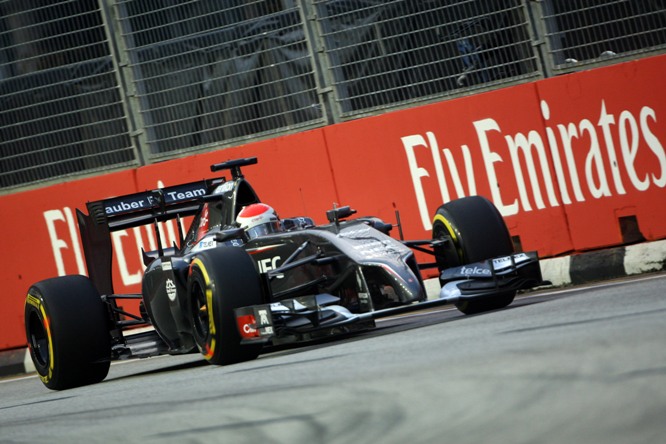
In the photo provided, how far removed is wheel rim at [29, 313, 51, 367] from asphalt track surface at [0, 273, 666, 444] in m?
1.28

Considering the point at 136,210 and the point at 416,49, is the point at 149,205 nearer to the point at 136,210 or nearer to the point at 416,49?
the point at 136,210

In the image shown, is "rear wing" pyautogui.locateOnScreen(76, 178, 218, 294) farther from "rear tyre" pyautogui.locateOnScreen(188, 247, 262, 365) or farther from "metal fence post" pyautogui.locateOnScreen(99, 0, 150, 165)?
"metal fence post" pyautogui.locateOnScreen(99, 0, 150, 165)

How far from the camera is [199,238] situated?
9820mm

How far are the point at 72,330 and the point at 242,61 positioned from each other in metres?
4.16

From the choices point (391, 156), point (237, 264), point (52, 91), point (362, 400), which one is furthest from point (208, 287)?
point (52, 91)

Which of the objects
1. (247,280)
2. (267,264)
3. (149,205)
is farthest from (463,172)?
(247,280)

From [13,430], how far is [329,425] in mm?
2687

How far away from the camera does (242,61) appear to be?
12523mm

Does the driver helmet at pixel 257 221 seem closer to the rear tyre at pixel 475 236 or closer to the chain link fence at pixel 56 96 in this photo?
the rear tyre at pixel 475 236

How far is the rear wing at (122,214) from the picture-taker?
32.4 ft

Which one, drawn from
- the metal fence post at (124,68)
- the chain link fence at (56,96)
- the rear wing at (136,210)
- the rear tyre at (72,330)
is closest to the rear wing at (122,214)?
the rear wing at (136,210)

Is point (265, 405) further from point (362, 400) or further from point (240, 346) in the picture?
point (240, 346)

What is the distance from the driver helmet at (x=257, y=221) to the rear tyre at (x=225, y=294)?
1.08 metres

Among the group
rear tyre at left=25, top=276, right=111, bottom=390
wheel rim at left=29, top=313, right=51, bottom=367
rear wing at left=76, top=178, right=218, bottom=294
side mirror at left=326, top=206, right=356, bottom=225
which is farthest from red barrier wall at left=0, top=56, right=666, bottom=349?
rear tyre at left=25, top=276, right=111, bottom=390
